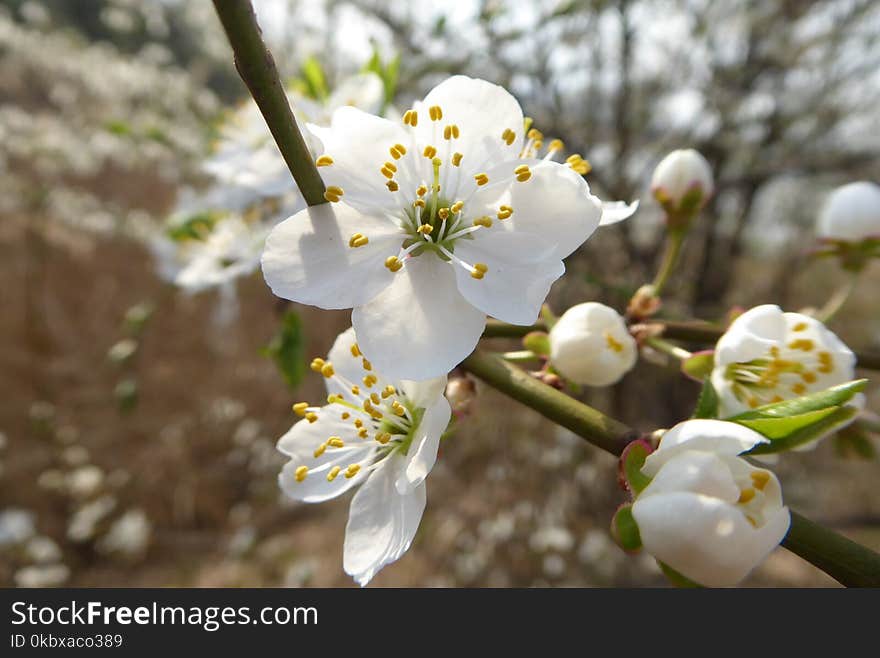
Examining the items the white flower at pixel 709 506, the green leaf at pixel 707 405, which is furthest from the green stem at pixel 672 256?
the white flower at pixel 709 506

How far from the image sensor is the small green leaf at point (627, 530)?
0.47 meters

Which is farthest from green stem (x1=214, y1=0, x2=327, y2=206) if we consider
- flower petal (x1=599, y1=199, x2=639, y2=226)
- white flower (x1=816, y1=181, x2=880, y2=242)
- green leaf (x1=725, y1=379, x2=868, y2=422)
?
white flower (x1=816, y1=181, x2=880, y2=242)

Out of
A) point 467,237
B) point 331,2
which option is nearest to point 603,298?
point 467,237

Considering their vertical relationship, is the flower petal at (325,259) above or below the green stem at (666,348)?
above

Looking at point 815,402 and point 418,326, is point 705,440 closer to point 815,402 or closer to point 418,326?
point 815,402

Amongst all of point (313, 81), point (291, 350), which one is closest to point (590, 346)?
point (291, 350)

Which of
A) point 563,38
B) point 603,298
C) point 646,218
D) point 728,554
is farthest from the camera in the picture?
point 646,218

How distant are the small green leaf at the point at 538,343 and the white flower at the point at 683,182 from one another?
39 centimetres

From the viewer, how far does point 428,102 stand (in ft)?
1.92

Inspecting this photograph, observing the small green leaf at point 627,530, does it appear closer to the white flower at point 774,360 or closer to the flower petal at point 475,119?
the white flower at point 774,360

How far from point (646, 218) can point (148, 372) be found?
120 inches
